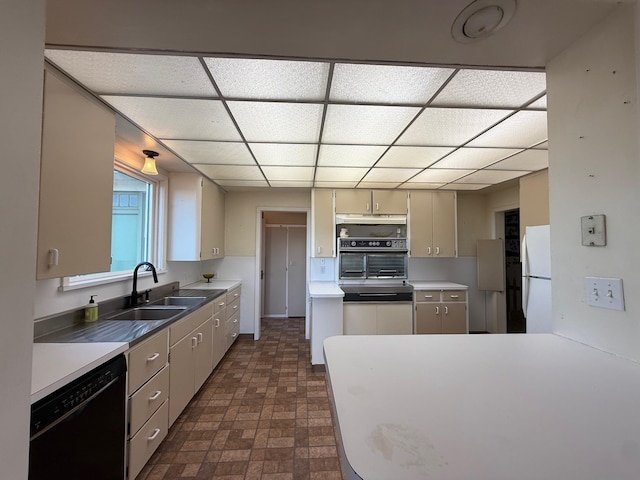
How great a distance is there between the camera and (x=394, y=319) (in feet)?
12.0

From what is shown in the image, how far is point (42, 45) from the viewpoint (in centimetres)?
83

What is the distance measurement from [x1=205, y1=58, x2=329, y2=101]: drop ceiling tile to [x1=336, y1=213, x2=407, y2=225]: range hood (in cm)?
247

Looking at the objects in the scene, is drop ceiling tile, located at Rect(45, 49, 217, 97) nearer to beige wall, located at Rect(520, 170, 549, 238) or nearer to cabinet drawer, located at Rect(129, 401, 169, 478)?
cabinet drawer, located at Rect(129, 401, 169, 478)

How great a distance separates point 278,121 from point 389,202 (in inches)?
100

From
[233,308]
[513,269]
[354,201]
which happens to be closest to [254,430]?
[233,308]

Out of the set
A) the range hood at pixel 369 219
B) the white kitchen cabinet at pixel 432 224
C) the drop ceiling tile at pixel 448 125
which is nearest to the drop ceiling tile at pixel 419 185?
the white kitchen cabinet at pixel 432 224

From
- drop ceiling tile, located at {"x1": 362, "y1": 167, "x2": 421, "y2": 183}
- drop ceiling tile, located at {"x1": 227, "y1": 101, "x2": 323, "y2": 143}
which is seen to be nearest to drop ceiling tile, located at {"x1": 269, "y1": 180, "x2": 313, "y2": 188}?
drop ceiling tile, located at {"x1": 362, "y1": 167, "x2": 421, "y2": 183}

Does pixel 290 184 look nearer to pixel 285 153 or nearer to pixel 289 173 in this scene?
pixel 289 173

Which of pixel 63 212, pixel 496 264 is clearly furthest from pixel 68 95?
pixel 496 264

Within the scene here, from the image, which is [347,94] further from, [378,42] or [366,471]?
[366,471]

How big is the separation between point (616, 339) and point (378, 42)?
4.53ft

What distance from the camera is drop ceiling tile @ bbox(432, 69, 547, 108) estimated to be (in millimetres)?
1431

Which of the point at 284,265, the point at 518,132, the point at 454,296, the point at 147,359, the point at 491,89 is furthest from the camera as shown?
the point at 284,265

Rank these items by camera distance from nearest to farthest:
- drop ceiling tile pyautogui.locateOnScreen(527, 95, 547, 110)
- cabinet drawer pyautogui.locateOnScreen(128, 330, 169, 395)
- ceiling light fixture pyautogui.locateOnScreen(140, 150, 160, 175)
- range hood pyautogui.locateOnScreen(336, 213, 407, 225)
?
cabinet drawer pyautogui.locateOnScreen(128, 330, 169, 395) < drop ceiling tile pyautogui.locateOnScreen(527, 95, 547, 110) < ceiling light fixture pyautogui.locateOnScreen(140, 150, 160, 175) < range hood pyautogui.locateOnScreen(336, 213, 407, 225)
